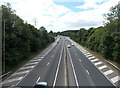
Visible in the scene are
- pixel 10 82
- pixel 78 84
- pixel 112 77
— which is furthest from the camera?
pixel 112 77

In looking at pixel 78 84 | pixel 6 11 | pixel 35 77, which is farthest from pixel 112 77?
pixel 6 11

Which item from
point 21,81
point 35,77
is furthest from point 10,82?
point 35,77

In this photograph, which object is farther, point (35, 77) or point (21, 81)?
point (35, 77)

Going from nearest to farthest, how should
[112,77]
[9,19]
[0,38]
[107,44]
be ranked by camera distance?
[112,77]
[0,38]
[9,19]
[107,44]

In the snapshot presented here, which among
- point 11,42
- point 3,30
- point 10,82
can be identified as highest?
point 3,30

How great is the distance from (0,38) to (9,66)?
5591 millimetres

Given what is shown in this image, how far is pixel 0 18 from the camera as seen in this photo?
27094mm

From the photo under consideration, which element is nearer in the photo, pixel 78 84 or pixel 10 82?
pixel 78 84

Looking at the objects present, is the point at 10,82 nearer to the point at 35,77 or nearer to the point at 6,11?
the point at 35,77

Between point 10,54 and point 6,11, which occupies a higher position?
point 6,11

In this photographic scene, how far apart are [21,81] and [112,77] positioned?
12170 mm

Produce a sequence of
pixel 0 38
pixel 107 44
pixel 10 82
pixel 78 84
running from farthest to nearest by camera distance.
A: pixel 107 44
pixel 0 38
pixel 10 82
pixel 78 84

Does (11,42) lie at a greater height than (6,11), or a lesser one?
lesser

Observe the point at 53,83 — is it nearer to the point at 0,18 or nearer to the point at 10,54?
the point at 10,54
